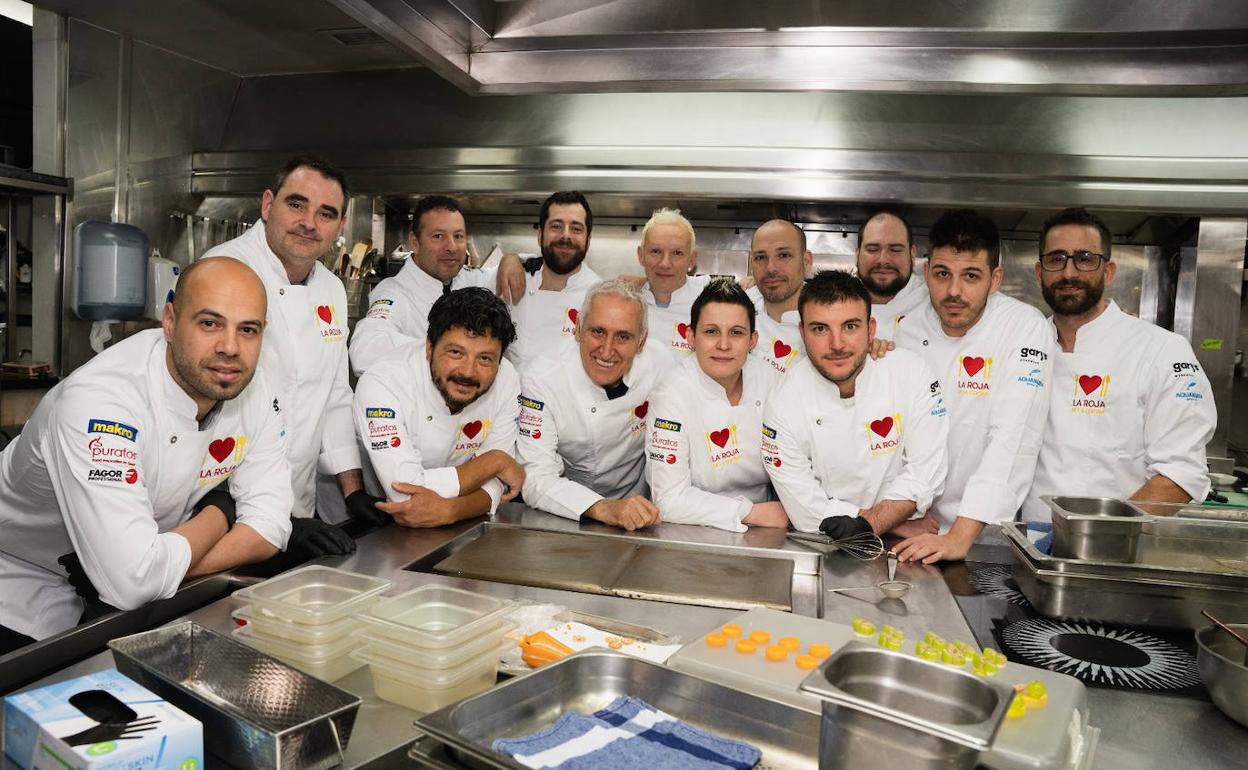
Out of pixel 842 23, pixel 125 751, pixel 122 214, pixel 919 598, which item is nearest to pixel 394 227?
pixel 122 214

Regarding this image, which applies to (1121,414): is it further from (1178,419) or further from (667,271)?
(667,271)

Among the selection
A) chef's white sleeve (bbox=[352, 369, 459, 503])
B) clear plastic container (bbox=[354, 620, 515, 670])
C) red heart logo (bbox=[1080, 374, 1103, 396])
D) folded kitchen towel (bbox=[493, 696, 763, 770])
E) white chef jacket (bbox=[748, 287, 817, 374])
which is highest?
white chef jacket (bbox=[748, 287, 817, 374])

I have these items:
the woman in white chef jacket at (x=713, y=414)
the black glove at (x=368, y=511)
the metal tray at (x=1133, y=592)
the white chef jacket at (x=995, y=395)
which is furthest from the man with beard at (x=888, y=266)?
the black glove at (x=368, y=511)

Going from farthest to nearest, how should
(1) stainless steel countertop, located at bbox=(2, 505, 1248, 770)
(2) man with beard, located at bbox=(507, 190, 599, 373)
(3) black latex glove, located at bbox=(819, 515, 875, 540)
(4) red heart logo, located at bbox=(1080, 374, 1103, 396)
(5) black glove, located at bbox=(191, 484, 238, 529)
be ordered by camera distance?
(2) man with beard, located at bbox=(507, 190, 599, 373) < (4) red heart logo, located at bbox=(1080, 374, 1103, 396) < (3) black latex glove, located at bbox=(819, 515, 875, 540) < (5) black glove, located at bbox=(191, 484, 238, 529) < (1) stainless steel countertop, located at bbox=(2, 505, 1248, 770)

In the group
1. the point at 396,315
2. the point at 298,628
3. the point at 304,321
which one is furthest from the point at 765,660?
the point at 396,315

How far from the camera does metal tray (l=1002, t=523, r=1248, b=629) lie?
4.78ft

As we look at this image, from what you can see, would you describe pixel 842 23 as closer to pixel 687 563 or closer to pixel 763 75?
pixel 763 75

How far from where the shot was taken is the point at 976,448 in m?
2.62

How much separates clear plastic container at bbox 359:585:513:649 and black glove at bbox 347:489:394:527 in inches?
40.3

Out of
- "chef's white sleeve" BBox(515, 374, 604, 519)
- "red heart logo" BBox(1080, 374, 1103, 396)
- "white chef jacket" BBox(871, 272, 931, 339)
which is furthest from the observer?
"white chef jacket" BBox(871, 272, 931, 339)

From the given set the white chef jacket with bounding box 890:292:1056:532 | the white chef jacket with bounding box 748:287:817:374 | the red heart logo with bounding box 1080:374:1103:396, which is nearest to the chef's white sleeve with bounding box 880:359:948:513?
the white chef jacket with bounding box 890:292:1056:532

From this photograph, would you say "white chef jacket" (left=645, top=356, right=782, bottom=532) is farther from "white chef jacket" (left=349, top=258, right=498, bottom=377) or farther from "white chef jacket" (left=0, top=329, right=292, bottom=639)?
"white chef jacket" (left=349, top=258, right=498, bottom=377)

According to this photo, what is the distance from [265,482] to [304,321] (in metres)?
0.87

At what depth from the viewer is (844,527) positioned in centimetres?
208
